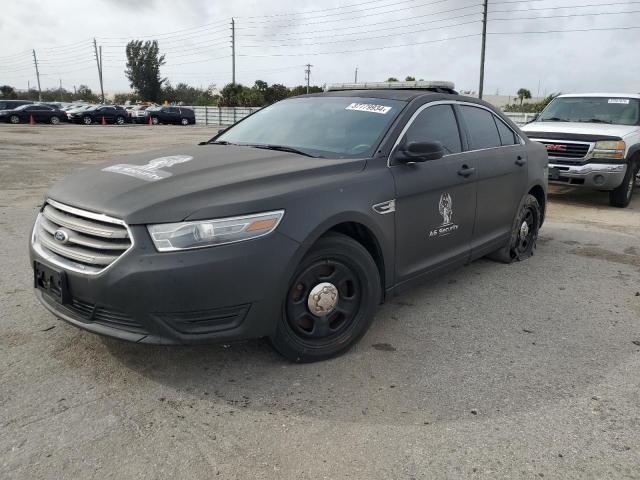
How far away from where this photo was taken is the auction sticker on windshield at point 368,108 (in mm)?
3961

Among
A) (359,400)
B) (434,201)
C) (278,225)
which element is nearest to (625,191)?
(434,201)

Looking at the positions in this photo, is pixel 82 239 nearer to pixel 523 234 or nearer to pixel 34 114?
pixel 523 234

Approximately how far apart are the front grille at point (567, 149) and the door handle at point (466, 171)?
5.31 meters

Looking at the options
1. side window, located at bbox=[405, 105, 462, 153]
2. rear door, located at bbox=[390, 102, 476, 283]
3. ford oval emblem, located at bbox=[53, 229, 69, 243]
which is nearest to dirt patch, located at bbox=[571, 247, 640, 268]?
rear door, located at bbox=[390, 102, 476, 283]

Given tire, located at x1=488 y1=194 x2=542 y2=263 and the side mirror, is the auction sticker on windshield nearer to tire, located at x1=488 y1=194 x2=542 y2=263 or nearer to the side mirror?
the side mirror

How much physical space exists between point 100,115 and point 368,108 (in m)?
39.8

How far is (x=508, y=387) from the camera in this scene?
3082 mm

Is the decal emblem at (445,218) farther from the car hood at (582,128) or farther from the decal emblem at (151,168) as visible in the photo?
the car hood at (582,128)

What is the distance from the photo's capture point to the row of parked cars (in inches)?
1403

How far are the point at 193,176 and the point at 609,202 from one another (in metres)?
8.42

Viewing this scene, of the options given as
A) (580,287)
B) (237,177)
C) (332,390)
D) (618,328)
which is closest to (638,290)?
(580,287)

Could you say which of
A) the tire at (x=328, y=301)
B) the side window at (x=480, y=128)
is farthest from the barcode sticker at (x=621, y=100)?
the tire at (x=328, y=301)

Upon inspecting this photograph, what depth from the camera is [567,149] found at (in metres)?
8.88

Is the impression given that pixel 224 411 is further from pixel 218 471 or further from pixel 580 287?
pixel 580 287
